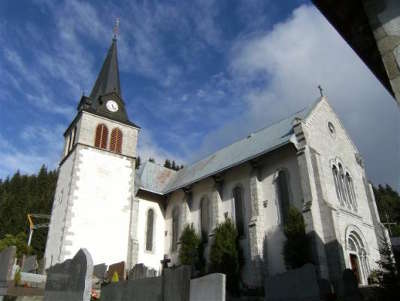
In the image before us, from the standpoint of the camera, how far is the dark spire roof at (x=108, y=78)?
104 feet

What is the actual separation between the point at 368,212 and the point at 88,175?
19.9 m

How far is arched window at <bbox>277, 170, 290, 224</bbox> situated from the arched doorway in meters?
3.61

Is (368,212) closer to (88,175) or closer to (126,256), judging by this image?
(126,256)

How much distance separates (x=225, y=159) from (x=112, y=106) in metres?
11.5

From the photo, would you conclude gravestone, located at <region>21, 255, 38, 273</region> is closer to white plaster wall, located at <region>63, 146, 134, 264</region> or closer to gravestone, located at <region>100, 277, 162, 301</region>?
white plaster wall, located at <region>63, 146, 134, 264</region>

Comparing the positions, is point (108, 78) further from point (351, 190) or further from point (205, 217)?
point (351, 190)

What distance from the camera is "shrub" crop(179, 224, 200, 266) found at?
76.6 feet

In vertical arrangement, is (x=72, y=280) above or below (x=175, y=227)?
below

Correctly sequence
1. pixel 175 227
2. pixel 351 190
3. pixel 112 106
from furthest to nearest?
pixel 112 106, pixel 175 227, pixel 351 190

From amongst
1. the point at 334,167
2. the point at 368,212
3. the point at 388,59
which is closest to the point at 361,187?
the point at 368,212

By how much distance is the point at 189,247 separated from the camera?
23734mm

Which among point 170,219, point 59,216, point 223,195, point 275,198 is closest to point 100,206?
point 59,216

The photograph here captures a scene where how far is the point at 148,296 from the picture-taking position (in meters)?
8.59

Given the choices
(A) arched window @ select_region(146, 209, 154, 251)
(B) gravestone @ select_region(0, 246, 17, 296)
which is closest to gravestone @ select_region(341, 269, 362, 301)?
(B) gravestone @ select_region(0, 246, 17, 296)
